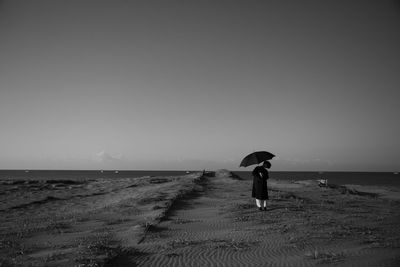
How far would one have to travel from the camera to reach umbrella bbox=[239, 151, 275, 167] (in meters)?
16.7

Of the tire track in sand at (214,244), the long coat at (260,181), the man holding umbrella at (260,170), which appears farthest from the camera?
the long coat at (260,181)

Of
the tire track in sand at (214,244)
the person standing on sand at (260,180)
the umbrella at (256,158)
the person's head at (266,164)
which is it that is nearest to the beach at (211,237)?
the tire track in sand at (214,244)

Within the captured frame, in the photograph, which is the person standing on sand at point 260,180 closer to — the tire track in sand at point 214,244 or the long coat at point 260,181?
the long coat at point 260,181

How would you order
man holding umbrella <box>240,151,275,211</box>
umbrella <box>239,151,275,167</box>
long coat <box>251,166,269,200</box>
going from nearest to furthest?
1. umbrella <box>239,151,275,167</box>
2. man holding umbrella <box>240,151,275,211</box>
3. long coat <box>251,166,269,200</box>

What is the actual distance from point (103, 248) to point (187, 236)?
3.20 meters

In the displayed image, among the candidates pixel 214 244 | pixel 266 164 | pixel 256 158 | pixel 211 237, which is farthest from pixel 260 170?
pixel 214 244

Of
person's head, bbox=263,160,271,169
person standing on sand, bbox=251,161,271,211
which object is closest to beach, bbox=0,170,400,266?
person standing on sand, bbox=251,161,271,211

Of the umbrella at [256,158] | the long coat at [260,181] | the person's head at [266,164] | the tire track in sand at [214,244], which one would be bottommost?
the tire track in sand at [214,244]

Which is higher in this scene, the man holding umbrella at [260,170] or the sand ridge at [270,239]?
the man holding umbrella at [260,170]

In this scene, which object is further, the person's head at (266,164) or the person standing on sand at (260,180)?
the person standing on sand at (260,180)

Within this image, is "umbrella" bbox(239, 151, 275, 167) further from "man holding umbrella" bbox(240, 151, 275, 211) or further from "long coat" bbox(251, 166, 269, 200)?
"long coat" bbox(251, 166, 269, 200)

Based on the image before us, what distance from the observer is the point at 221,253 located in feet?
33.5

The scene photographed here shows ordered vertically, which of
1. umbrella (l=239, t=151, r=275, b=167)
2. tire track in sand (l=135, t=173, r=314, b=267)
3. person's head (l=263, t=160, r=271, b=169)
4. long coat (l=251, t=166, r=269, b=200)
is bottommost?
tire track in sand (l=135, t=173, r=314, b=267)

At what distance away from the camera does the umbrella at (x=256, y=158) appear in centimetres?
1669
